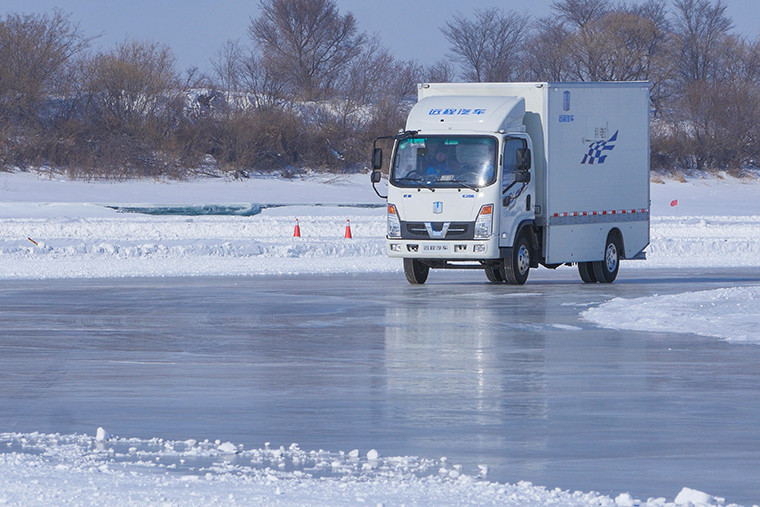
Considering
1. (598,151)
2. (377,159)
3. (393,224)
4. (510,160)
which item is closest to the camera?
(510,160)

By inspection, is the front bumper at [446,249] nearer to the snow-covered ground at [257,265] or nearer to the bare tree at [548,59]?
the snow-covered ground at [257,265]

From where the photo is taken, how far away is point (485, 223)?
20750 millimetres

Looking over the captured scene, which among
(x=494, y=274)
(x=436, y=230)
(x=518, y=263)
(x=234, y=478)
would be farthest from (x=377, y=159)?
(x=234, y=478)

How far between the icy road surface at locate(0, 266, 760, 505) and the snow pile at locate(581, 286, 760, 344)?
1.29 feet

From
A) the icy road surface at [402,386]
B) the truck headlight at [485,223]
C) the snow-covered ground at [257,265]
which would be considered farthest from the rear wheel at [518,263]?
the snow-covered ground at [257,265]

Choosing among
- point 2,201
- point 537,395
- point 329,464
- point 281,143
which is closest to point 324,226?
point 2,201

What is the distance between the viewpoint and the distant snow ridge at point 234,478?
6793mm

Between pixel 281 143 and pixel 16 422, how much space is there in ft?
175

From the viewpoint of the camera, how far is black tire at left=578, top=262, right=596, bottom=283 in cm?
2294

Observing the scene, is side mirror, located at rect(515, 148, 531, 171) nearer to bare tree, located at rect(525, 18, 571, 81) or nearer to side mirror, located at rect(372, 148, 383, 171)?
side mirror, located at rect(372, 148, 383, 171)

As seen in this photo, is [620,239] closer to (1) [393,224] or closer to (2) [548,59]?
(1) [393,224]

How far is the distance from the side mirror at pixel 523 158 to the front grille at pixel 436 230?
1.16 meters

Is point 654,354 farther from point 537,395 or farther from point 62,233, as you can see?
point 62,233

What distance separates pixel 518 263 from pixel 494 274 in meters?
1.09
